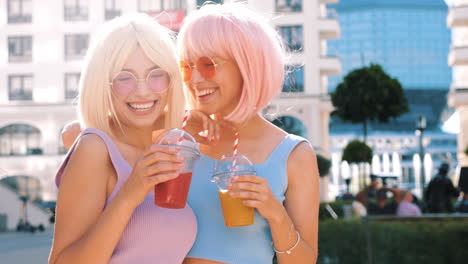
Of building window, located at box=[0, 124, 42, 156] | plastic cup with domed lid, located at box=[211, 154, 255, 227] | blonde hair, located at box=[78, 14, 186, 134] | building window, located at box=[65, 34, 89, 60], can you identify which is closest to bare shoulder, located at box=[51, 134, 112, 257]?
blonde hair, located at box=[78, 14, 186, 134]

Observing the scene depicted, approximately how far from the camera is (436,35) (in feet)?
365

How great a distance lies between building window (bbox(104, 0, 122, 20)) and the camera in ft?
120

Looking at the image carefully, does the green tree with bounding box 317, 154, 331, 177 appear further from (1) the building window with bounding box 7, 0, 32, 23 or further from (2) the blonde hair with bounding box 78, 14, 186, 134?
(2) the blonde hair with bounding box 78, 14, 186, 134

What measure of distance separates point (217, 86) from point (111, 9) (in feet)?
117

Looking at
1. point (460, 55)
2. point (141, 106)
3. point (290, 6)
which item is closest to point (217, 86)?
point (141, 106)

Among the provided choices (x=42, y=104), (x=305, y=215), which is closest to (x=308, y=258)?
(x=305, y=215)

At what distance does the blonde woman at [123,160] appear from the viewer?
2.02 meters

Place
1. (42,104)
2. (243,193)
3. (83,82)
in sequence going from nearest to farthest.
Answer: (243,193) < (83,82) < (42,104)

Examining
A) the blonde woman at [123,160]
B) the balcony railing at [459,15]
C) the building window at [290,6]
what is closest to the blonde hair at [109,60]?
the blonde woman at [123,160]

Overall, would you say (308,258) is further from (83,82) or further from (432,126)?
(432,126)

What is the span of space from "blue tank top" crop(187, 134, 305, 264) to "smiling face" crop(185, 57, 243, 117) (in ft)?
0.71

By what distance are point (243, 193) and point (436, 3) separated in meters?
120

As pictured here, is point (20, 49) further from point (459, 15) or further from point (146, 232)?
point (146, 232)

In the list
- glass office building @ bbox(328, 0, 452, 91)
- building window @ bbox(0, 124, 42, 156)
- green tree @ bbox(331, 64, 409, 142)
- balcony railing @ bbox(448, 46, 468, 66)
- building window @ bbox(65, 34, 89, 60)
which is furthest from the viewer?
glass office building @ bbox(328, 0, 452, 91)
